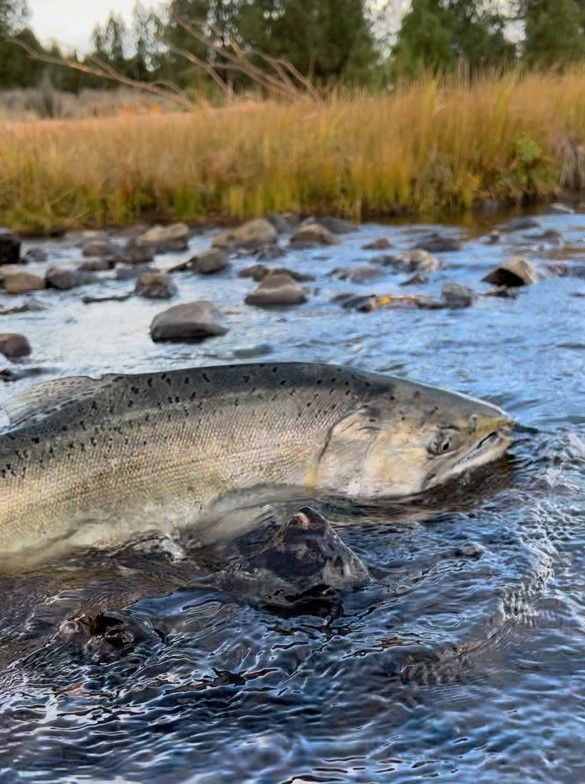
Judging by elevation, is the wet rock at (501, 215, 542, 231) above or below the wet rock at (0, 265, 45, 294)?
above

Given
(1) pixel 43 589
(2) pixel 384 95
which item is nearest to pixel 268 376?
(1) pixel 43 589

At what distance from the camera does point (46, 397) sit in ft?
10.3

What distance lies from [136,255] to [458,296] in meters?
4.46

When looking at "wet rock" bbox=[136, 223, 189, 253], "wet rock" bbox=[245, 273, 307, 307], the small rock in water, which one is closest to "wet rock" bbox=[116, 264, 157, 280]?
the small rock in water

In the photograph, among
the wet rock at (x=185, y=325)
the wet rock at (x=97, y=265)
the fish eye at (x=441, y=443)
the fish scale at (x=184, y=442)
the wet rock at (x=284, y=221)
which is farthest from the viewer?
the wet rock at (x=284, y=221)

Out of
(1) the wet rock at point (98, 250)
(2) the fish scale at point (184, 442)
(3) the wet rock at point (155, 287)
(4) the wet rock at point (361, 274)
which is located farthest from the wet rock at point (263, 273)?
(2) the fish scale at point (184, 442)

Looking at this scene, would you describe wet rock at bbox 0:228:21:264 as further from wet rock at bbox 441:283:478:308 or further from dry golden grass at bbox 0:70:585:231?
wet rock at bbox 441:283:478:308

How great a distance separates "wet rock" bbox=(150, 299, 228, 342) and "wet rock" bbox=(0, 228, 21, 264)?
4688 millimetres

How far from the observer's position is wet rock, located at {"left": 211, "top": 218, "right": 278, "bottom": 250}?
10.3 meters

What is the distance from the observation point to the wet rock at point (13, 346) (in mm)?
5699

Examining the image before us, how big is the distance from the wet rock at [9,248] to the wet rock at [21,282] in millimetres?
1809

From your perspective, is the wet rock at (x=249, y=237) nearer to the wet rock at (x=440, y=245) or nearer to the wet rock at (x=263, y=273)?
the wet rock at (x=263, y=273)

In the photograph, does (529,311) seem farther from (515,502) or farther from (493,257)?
(515,502)

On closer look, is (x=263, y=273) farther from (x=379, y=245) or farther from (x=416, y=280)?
(x=379, y=245)
